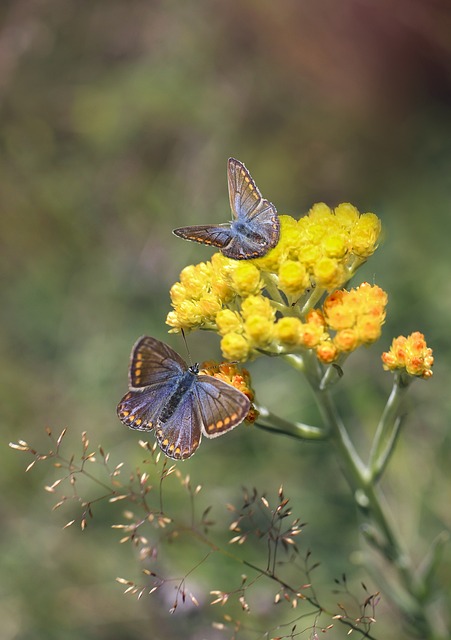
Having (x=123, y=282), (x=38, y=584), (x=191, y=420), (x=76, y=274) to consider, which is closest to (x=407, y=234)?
(x=123, y=282)

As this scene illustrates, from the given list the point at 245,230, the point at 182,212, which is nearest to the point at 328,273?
the point at 245,230

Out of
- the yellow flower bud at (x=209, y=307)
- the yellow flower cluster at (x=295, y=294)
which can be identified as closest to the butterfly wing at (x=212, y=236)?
the yellow flower cluster at (x=295, y=294)

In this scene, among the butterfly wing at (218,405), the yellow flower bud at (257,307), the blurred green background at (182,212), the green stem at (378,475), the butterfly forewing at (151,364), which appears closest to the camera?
the butterfly wing at (218,405)

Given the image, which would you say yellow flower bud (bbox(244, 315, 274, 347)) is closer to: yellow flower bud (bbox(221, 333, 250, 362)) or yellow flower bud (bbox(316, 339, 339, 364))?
yellow flower bud (bbox(221, 333, 250, 362))

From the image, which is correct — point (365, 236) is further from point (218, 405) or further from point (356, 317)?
point (218, 405)

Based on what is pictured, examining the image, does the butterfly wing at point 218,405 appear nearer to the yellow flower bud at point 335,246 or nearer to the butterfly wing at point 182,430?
the butterfly wing at point 182,430

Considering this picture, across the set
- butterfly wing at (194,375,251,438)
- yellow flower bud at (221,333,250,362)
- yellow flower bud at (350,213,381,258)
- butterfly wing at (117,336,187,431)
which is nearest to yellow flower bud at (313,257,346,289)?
yellow flower bud at (350,213,381,258)
